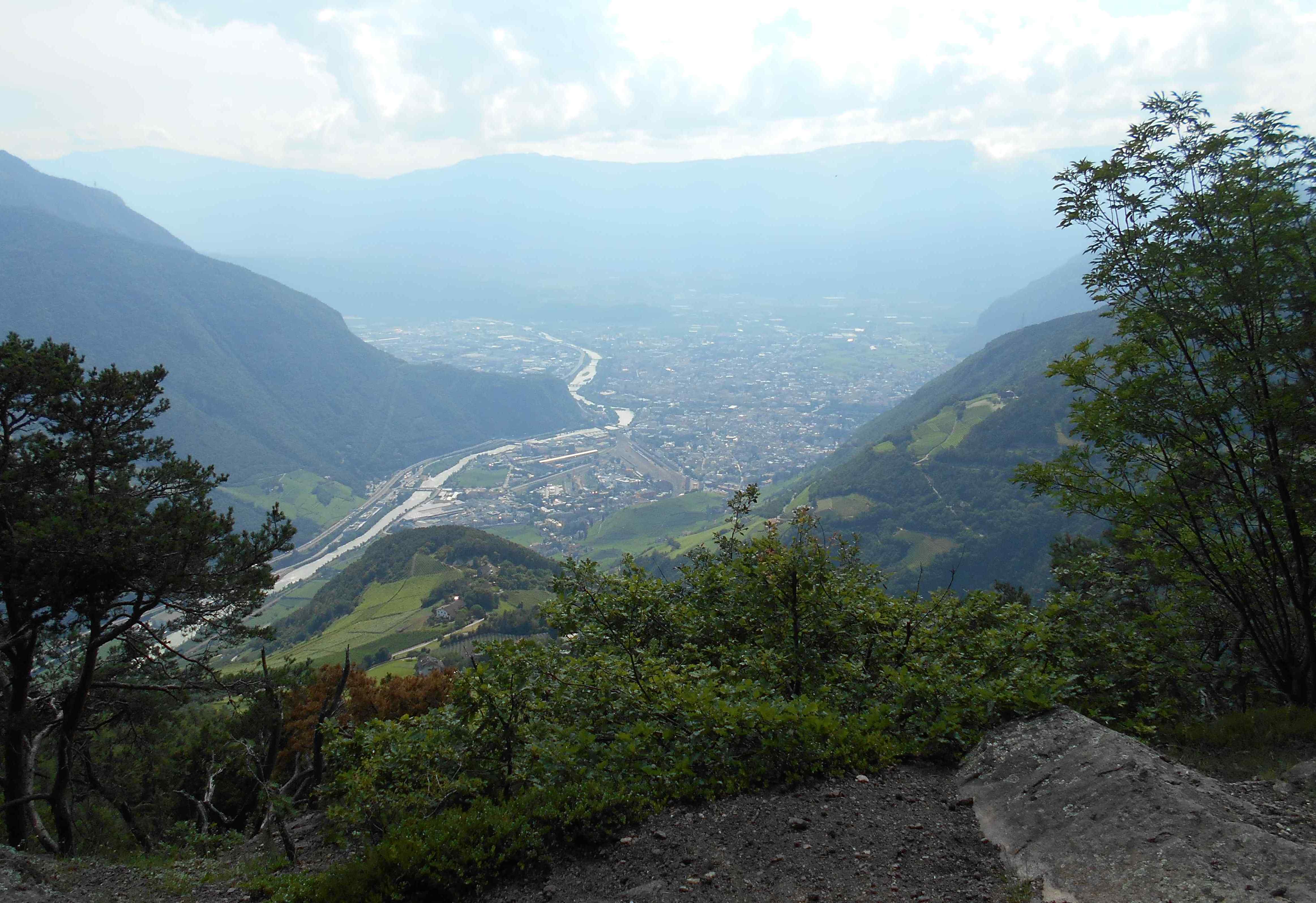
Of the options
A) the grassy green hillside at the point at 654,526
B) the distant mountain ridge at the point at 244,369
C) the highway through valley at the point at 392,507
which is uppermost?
the distant mountain ridge at the point at 244,369

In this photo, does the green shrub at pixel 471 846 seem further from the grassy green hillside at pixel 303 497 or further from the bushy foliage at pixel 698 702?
the grassy green hillside at pixel 303 497

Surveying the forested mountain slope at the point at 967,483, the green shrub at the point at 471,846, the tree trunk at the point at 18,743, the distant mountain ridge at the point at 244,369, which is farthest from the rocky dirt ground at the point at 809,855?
the distant mountain ridge at the point at 244,369

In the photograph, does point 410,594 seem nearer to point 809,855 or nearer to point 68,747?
point 68,747

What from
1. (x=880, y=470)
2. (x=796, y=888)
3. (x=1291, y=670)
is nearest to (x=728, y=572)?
(x=796, y=888)

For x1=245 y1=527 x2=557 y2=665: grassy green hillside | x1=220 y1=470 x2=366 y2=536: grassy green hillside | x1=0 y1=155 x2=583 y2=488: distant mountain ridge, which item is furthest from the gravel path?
x1=0 y1=155 x2=583 y2=488: distant mountain ridge

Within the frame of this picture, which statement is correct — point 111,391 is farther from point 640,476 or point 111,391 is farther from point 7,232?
point 7,232
